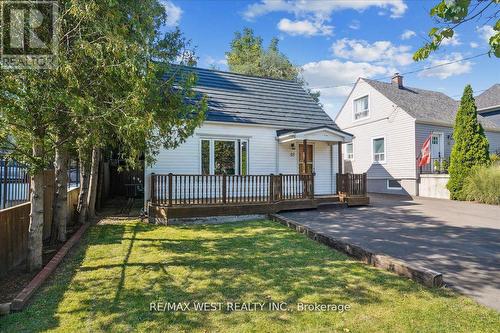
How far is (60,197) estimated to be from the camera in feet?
23.9

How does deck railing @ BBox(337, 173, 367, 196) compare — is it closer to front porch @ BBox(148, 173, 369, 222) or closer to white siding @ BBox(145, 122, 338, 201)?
front porch @ BBox(148, 173, 369, 222)

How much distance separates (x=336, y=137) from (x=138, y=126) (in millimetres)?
9684

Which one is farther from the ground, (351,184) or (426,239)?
(351,184)

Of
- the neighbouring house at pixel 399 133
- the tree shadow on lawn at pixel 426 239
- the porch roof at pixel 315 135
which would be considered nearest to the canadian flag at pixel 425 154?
the neighbouring house at pixel 399 133

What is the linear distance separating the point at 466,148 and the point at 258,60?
21.0 m

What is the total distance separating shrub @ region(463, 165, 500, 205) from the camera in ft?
42.1

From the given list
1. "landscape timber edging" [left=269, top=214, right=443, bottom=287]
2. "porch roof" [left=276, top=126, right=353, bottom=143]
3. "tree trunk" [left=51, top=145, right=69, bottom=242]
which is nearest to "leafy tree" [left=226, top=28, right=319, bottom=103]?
"porch roof" [left=276, top=126, right=353, bottom=143]

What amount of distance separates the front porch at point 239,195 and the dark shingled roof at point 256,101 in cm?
273

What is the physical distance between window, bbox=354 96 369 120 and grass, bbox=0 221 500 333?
56.3 ft
